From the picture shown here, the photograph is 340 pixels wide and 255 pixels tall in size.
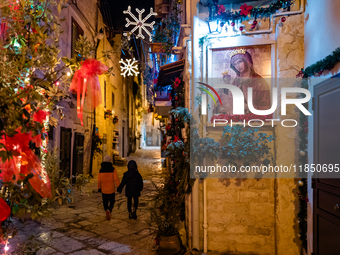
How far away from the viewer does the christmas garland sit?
4562 mm

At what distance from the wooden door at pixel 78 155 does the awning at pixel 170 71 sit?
572 centimetres

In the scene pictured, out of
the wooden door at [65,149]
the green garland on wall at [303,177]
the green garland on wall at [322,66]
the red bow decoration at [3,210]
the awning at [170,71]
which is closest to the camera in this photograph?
the red bow decoration at [3,210]

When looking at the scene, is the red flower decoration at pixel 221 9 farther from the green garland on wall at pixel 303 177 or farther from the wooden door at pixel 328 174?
the wooden door at pixel 328 174

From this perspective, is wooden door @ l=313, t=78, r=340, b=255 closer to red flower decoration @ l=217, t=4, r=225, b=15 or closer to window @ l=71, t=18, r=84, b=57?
red flower decoration @ l=217, t=4, r=225, b=15

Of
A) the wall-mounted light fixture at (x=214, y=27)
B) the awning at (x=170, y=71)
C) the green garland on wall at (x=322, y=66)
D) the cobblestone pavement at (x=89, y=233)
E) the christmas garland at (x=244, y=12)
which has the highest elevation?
the christmas garland at (x=244, y=12)

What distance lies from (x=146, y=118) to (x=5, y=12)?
1566 inches


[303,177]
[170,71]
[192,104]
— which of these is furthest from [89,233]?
[303,177]

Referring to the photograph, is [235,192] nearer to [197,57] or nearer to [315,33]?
[197,57]

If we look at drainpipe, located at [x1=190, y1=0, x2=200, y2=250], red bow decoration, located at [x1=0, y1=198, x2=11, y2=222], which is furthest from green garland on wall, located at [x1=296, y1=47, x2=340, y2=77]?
red bow decoration, located at [x1=0, y1=198, x2=11, y2=222]

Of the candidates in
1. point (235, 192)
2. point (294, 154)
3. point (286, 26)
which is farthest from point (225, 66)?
point (235, 192)

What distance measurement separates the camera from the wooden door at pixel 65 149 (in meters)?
9.44

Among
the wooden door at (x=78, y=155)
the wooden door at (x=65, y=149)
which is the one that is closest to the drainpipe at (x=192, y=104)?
the wooden door at (x=65, y=149)

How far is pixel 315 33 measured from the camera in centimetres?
414

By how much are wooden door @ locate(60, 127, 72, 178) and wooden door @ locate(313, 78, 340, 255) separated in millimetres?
8297
